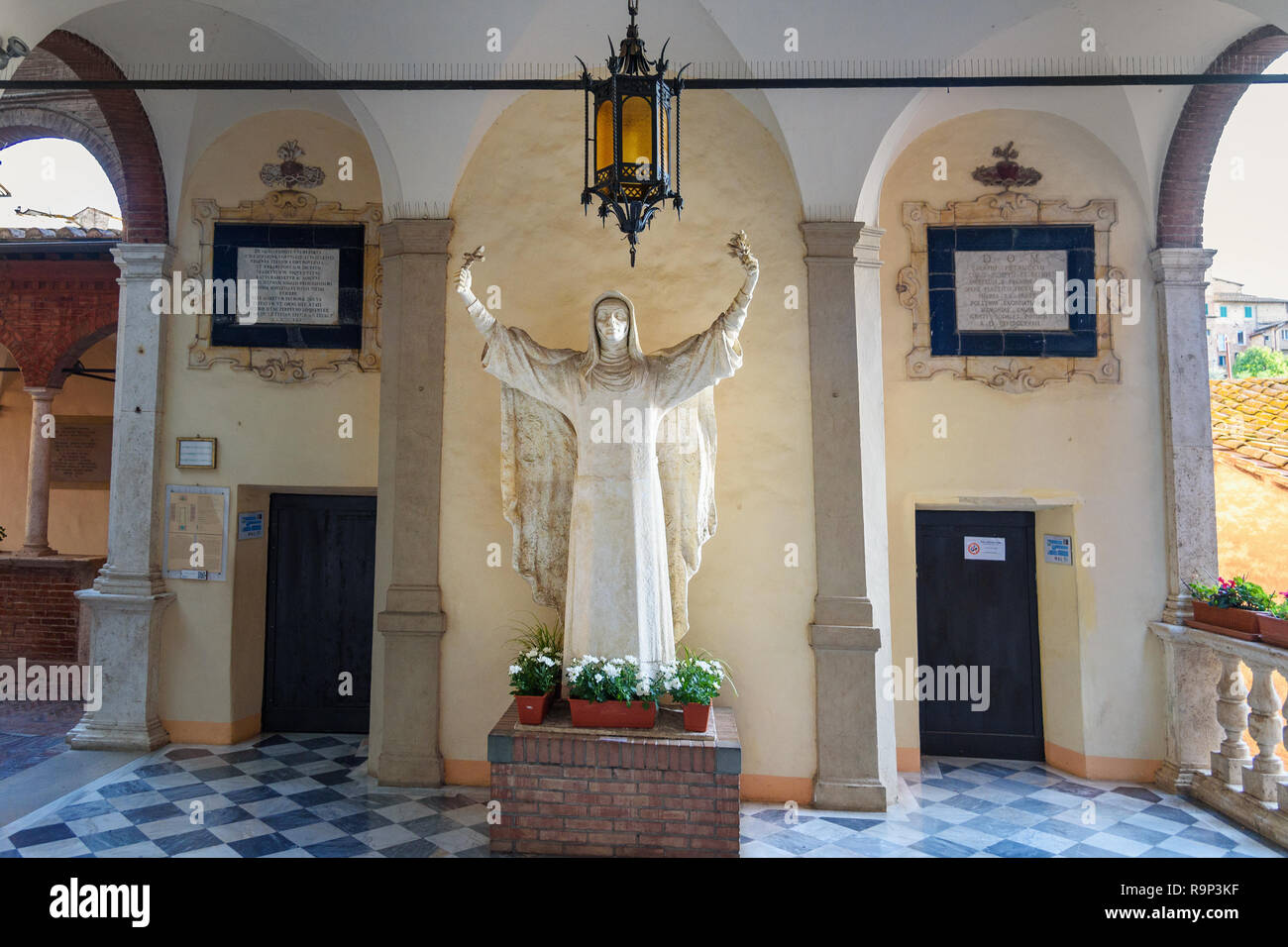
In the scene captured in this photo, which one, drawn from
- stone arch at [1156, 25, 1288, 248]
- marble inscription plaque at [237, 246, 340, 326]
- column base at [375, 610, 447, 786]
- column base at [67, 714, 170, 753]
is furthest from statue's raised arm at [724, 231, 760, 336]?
column base at [67, 714, 170, 753]

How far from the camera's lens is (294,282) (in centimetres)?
634

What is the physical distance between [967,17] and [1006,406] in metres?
2.78

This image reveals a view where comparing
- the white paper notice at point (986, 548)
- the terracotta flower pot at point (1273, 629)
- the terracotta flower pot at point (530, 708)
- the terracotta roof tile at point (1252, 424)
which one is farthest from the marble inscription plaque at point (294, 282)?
the terracotta roof tile at point (1252, 424)

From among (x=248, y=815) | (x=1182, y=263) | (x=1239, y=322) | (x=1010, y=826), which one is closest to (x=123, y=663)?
(x=248, y=815)

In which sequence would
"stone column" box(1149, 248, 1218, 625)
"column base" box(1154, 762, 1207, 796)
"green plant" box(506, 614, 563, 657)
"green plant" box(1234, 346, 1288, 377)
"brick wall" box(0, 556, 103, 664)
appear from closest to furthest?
"green plant" box(506, 614, 563, 657), "column base" box(1154, 762, 1207, 796), "stone column" box(1149, 248, 1218, 625), "brick wall" box(0, 556, 103, 664), "green plant" box(1234, 346, 1288, 377)

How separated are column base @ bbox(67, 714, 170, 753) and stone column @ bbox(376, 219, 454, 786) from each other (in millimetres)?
2123

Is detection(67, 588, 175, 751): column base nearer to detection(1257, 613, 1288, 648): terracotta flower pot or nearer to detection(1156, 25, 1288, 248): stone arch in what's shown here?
detection(1257, 613, 1288, 648): terracotta flower pot

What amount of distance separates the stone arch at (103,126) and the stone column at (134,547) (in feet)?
1.07

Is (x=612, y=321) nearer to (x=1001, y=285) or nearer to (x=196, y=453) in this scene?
(x=1001, y=285)

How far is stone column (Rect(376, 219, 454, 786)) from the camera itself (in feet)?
17.5

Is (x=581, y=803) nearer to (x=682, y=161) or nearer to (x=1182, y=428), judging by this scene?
(x=682, y=161)

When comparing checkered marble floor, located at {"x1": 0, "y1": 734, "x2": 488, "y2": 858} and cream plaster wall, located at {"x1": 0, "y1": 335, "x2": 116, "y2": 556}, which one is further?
cream plaster wall, located at {"x1": 0, "y1": 335, "x2": 116, "y2": 556}

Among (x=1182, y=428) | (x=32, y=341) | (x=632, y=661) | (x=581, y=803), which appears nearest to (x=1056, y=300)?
(x=1182, y=428)

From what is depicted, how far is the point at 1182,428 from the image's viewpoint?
229 inches
